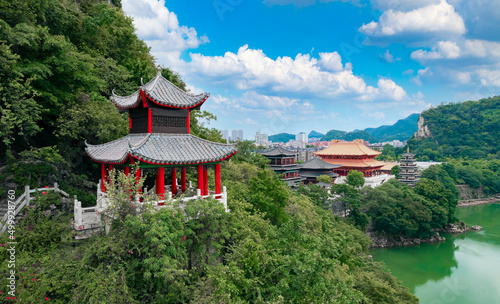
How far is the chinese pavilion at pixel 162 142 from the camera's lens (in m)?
10.4

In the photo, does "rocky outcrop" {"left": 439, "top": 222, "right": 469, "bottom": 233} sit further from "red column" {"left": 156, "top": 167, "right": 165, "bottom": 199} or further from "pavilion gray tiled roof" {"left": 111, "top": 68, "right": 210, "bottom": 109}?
"red column" {"left": 156, "top": 167, "right": 165, "bottom": 199}

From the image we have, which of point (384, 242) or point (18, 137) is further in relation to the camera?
point (384, 242)

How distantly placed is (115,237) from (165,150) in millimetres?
3207

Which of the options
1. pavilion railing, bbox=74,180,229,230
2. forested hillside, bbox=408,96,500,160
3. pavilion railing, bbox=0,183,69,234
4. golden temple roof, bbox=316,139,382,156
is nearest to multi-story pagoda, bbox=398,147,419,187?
golden temple roof, bbox=316,139,382,156

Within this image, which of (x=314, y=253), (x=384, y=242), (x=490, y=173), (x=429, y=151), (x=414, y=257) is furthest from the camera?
(x=429, y=151)

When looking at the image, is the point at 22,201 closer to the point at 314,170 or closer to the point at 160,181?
the point at 160,181

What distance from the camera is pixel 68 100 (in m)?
15.8

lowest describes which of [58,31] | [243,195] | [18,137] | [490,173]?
[490,173]

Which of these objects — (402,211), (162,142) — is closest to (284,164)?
(402,211)

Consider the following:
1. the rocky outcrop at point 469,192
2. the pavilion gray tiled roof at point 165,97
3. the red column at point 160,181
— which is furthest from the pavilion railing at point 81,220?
the rocky outcrop at point 469,192

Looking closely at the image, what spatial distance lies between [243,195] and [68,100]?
10213mm

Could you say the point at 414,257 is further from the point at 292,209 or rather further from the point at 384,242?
the point at 292,209

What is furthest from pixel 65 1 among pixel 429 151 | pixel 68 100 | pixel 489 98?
pixel 489 98

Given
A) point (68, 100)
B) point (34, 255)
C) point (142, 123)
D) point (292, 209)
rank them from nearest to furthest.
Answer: point (34, 255)
point (142, 123)
point (68, 100)
point (292, 209)
